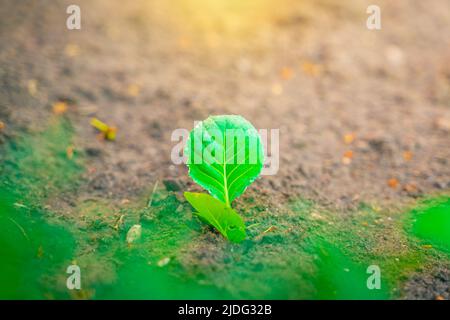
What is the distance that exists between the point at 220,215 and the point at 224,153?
241mm

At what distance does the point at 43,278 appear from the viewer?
1776 mm

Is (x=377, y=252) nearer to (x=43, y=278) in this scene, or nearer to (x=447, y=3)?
(x=43, y=278)

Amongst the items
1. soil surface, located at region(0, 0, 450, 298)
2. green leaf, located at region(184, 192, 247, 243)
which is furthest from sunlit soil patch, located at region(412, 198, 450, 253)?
green leaf, located at region(184, 192, 247, 243)

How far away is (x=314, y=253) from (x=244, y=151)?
0.51m

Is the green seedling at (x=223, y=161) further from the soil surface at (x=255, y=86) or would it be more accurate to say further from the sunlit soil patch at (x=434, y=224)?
the sunlit soil patch at (x=434, y=224)

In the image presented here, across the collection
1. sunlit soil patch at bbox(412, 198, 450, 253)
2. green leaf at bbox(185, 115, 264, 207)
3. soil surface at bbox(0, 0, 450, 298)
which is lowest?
sunlit soil patch at bbox(412, 198, 450, 253)

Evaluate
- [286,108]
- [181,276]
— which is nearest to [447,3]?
[286,108]

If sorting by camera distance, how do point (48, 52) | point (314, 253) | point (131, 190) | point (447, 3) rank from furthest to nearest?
point (447, 3) < point (48, 52) < point (131, 190) < point (314, 253)

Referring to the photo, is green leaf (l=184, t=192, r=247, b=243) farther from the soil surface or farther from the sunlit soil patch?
the sunlit soil patch

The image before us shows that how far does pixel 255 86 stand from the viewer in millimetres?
3400

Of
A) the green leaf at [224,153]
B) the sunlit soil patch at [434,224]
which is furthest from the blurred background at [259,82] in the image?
the green leaf at [224,153]

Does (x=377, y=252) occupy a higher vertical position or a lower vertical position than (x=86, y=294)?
higher

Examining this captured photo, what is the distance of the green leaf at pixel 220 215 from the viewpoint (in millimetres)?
1790

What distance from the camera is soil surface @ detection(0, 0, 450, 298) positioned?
257 centimetres
